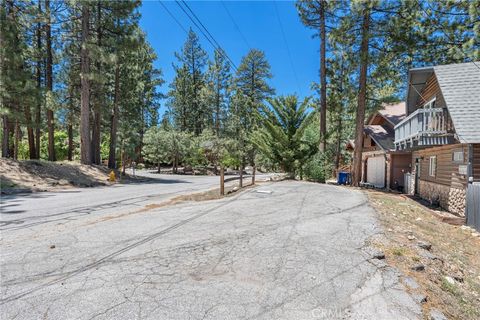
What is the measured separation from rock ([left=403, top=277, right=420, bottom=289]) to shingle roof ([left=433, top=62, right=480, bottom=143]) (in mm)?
8315

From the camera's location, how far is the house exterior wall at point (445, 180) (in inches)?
410

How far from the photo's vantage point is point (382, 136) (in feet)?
64.7

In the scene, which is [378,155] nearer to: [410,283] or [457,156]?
[457,156]

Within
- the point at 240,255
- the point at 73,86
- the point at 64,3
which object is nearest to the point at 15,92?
the point at 73,86

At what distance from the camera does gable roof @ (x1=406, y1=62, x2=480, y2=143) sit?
9750 millimetres

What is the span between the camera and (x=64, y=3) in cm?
1762

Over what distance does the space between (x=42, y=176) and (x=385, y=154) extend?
21.0 metres

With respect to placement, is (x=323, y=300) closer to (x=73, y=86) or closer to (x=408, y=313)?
(x=408, y=313)

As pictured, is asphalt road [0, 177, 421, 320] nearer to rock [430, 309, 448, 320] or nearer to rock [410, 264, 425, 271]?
rock [430, 309, 448, 320]

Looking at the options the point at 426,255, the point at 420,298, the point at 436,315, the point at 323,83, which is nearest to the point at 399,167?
the point at 323,83

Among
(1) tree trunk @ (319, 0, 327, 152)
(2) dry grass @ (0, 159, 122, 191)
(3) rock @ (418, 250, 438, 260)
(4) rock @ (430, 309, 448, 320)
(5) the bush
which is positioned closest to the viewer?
(4) rock @ (430, 309, 448, 320)

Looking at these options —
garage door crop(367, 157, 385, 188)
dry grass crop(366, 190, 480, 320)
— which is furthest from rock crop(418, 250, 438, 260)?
garage door crop(367, 157, 385, 188)

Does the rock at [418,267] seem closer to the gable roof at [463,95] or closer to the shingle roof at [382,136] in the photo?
the gable roof at [463,95]

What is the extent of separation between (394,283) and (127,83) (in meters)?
24.8
